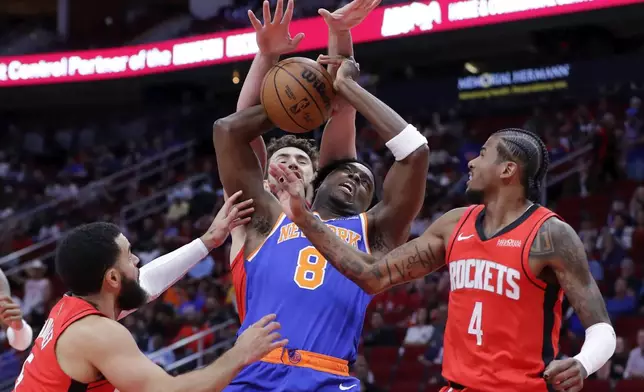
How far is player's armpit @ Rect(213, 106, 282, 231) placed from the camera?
184 inches

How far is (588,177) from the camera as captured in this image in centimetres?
1312

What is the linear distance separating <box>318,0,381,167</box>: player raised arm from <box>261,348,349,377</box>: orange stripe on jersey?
1167 millimetres

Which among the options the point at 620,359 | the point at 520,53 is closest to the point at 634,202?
the point at 620,359

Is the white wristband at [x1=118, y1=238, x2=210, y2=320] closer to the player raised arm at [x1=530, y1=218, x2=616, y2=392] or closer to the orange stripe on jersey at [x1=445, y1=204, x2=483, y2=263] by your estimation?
the orange stripe on jersey at [x1=445, y1=204, x2=483, y2=263]

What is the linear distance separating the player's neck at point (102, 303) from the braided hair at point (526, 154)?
1758 mm

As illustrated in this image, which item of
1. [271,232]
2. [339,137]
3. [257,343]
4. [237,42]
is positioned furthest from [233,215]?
[237,42]

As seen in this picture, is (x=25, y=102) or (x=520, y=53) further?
(x=25, y=102)

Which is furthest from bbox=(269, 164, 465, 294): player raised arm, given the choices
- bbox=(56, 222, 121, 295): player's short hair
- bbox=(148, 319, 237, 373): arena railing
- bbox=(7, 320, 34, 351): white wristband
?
bbox=(148, 319, 237, 373): arena railing

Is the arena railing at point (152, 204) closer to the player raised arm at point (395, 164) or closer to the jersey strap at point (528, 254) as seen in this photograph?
the player raised arm at point (395, 164)

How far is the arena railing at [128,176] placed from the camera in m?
18.1

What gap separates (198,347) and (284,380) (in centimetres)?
835

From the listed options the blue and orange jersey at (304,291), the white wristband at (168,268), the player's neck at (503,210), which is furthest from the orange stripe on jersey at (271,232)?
the player's neck at (503,210)

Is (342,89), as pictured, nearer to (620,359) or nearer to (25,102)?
(620,359)

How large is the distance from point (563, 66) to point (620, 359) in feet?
23.2
